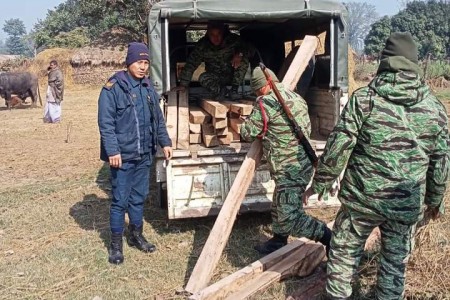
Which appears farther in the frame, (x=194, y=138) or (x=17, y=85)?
(x=17, y=85)

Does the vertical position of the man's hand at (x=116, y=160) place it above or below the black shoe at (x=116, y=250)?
above

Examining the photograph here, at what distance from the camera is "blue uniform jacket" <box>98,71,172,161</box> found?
414 cm

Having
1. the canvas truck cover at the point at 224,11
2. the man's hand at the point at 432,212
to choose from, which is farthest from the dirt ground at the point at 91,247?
the canvas truck cover at the point at 224,11

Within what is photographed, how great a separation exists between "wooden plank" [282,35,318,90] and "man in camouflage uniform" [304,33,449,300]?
1.27 meters

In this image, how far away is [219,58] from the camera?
20.0 ft

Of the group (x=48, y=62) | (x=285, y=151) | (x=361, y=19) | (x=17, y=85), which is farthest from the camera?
(x=361, y=19)

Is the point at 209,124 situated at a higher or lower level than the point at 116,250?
higher

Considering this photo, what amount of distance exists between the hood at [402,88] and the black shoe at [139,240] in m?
2.70

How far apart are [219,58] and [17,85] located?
1528 cm

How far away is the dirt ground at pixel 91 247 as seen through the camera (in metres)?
3.79

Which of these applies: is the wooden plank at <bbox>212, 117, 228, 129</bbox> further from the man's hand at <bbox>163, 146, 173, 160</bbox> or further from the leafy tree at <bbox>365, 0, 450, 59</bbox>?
the leafy tree at <bbox>365, 0, 450, 59</bbox>

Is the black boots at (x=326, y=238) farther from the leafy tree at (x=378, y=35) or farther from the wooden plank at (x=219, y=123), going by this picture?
the leafy tree at (x=378, y=35)

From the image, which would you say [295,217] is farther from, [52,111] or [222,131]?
[52,111]

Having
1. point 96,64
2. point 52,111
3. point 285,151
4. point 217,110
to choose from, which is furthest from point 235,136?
point 96,64
